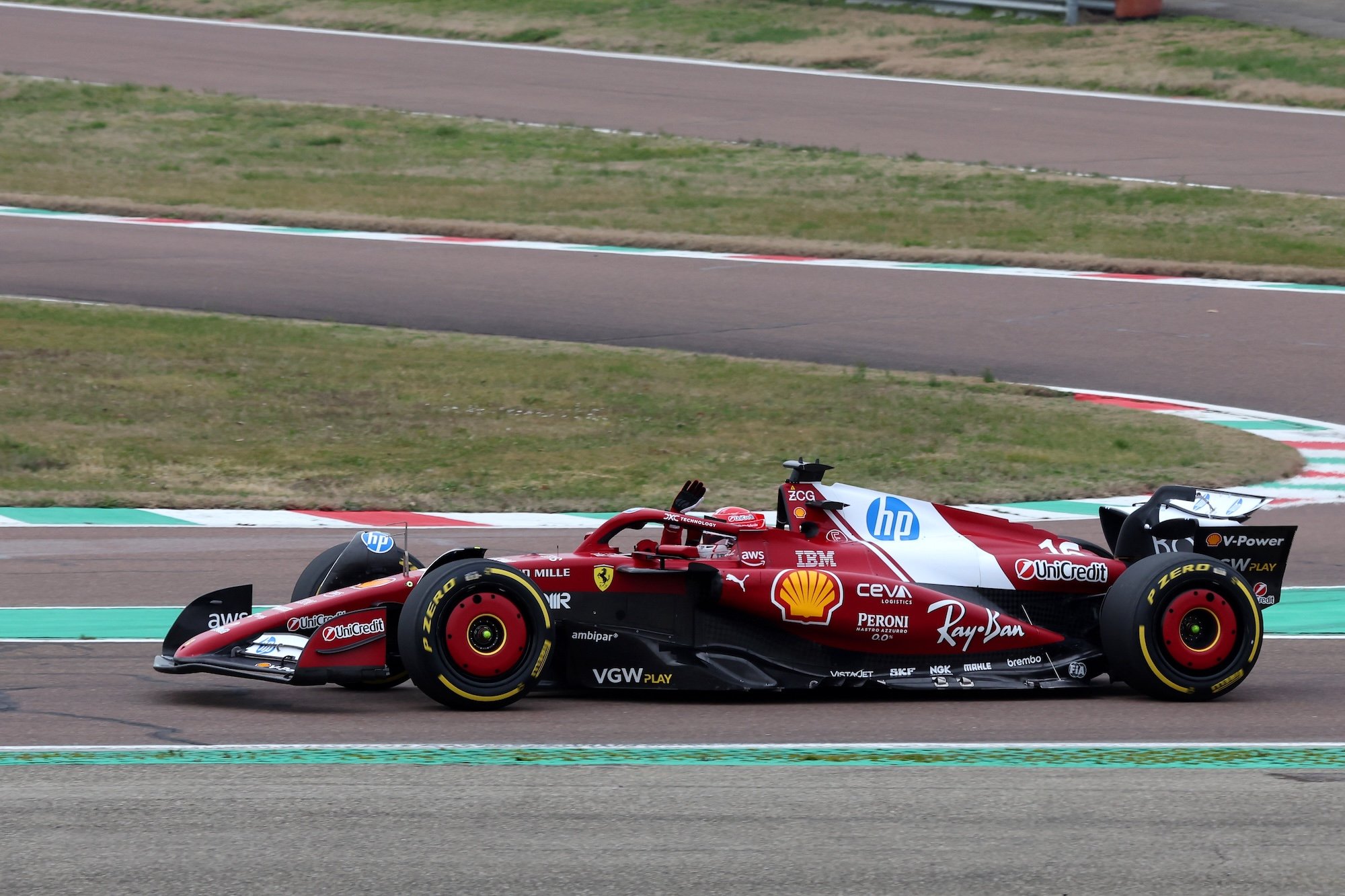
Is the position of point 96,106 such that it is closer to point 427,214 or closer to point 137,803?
point 427,214

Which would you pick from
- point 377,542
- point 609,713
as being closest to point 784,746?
point 609,713

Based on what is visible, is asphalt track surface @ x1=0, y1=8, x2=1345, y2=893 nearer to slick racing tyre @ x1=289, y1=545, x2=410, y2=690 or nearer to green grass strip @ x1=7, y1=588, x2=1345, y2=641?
slick racing tyre @ x1=289, y1=545, x2=410, y2=690

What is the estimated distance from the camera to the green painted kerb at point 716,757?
23.3ft

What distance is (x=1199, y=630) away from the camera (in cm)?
839

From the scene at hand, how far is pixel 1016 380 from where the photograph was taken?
1720 cm

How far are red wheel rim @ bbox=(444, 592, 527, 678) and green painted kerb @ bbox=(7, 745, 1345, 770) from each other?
62 cm

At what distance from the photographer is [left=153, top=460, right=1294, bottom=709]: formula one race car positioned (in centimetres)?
790

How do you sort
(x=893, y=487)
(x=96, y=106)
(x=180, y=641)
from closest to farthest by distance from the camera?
(x=180, y=641), (x=893, y=487), (x=96, y=106)

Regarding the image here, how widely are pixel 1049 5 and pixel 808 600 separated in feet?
97.5

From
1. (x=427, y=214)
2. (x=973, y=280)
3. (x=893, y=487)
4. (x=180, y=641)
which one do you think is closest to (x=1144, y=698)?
(x=180, y=641)

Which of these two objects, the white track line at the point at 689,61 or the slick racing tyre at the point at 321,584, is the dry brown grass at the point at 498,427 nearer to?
the slick racing tyre at the point at 321,584

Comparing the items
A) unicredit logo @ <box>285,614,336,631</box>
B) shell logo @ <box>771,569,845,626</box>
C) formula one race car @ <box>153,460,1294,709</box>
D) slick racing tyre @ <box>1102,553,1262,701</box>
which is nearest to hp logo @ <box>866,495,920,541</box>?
formula one race car @ <box>153,460,1294,709</box>

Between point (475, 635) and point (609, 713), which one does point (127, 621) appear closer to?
point (475, 635)

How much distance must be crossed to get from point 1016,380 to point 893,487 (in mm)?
4091
